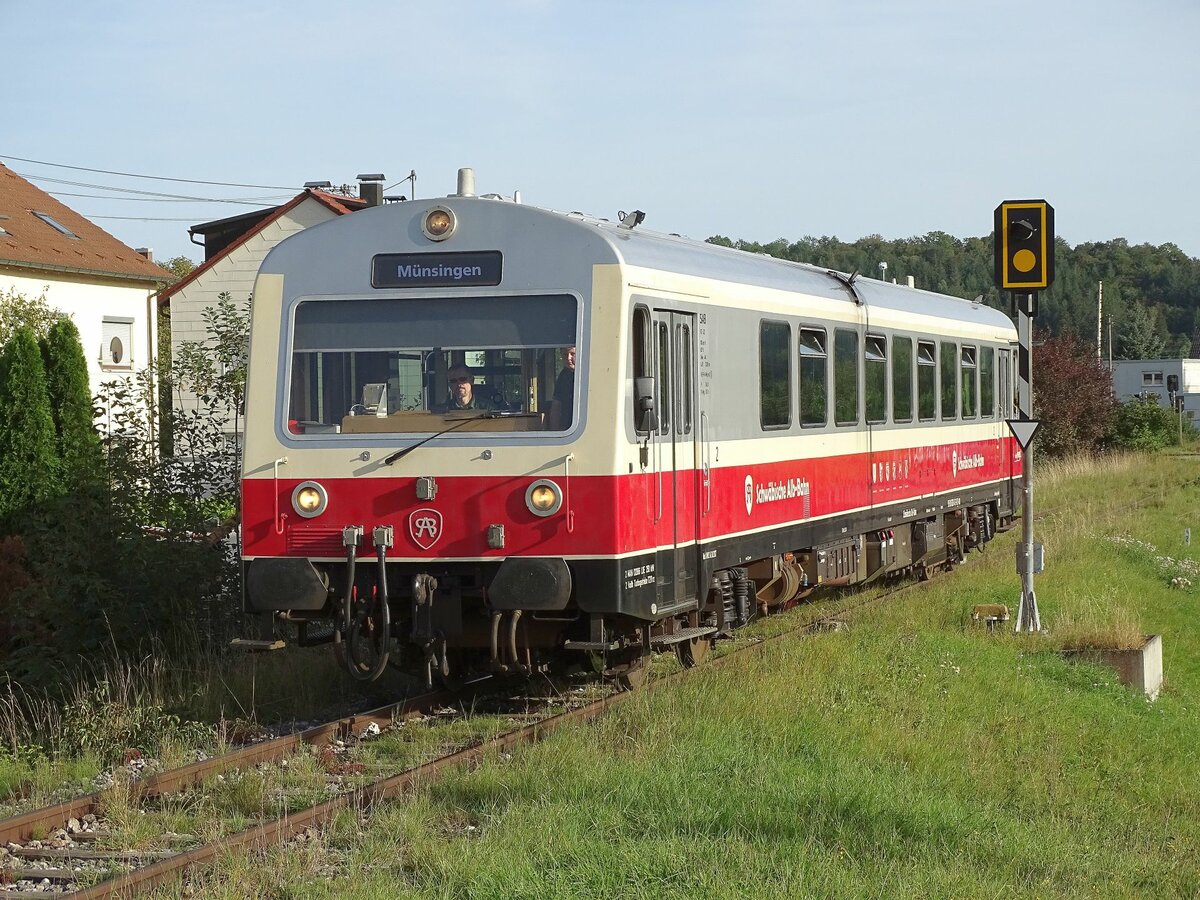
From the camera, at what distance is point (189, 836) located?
750cm

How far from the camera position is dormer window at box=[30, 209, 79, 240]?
38.8 metres

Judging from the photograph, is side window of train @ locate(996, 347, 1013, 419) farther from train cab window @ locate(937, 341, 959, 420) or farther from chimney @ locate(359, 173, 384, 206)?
chimney @ locate(359, 173, 384, 206)

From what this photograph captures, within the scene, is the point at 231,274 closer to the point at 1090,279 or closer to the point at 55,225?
the point at 55,225

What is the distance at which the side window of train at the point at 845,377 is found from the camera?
548 inches

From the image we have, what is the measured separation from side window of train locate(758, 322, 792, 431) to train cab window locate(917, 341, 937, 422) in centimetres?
442

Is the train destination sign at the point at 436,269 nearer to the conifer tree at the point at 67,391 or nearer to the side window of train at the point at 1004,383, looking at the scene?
the conifer tree at the point at 67,391

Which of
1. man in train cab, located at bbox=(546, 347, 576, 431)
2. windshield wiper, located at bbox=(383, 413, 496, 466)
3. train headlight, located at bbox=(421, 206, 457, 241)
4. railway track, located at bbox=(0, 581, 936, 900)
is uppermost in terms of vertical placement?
train headlight, located at bbox=(421, 206, 457, 241)

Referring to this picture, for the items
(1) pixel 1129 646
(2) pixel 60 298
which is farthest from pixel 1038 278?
(2) pixel 60 298

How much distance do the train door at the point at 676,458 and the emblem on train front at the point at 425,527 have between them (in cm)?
140

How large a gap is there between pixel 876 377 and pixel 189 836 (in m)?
9.25

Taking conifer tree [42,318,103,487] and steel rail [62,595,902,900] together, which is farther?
conifer tree [42,318,103,487]

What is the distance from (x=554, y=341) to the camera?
9648mm

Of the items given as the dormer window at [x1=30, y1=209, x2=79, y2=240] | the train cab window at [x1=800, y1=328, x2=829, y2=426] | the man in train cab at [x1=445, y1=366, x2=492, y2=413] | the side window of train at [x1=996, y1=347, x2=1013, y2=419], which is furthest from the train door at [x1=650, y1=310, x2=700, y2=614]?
the dormer window at [x1=30, y1=209, x2=79, y2=240]

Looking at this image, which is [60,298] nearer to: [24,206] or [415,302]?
[24,206]
